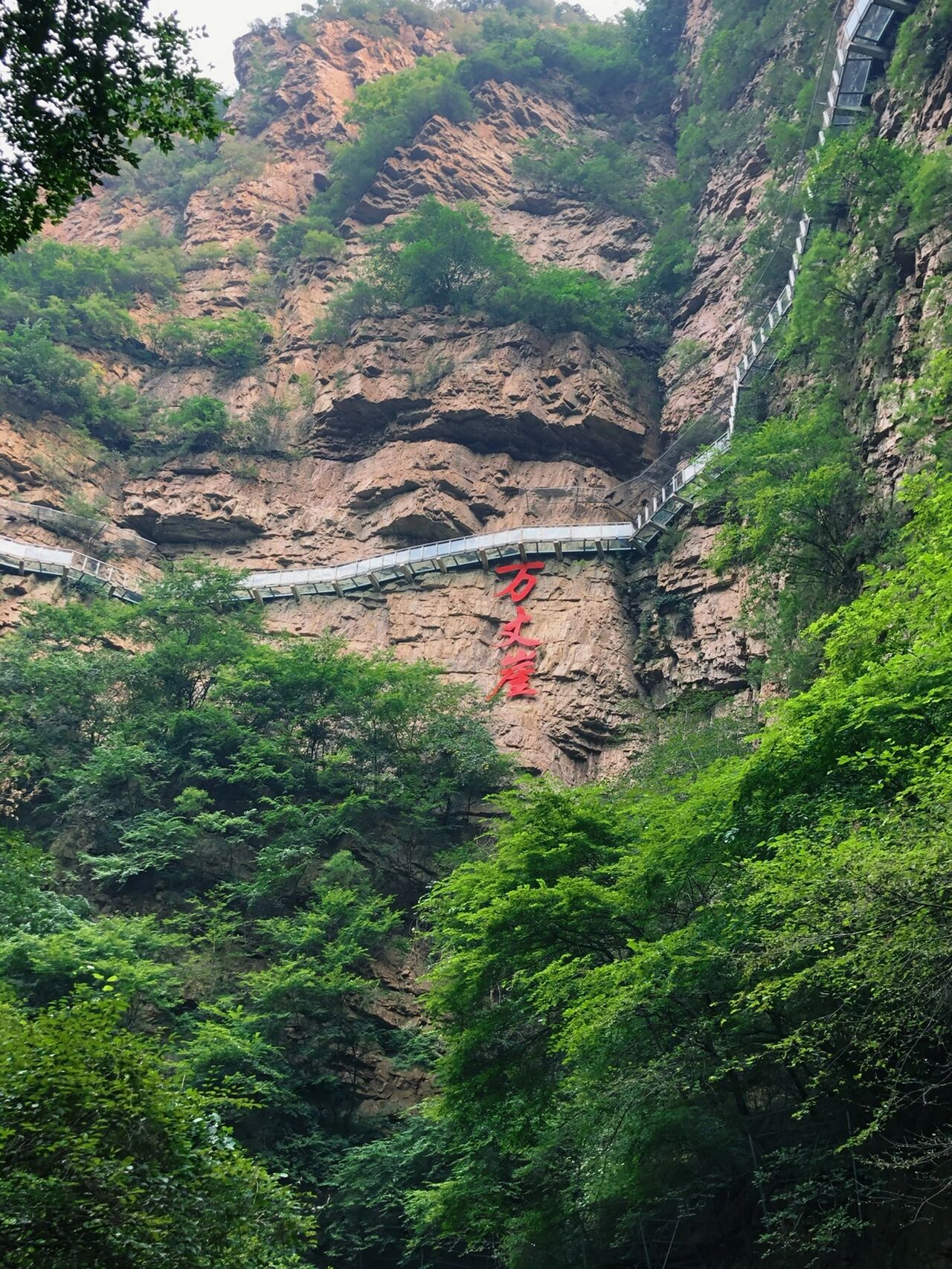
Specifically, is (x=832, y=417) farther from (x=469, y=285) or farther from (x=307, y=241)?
(x=307, y=241)

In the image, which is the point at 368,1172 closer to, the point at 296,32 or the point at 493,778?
the point at 493,778

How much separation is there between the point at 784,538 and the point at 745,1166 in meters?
10.4

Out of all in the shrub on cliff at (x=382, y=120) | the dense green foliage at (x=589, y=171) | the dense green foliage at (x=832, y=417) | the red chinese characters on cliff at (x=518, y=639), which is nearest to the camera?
the dense green foliage at (x=832, y=417)

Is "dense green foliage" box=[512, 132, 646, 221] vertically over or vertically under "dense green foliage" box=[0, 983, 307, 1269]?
over

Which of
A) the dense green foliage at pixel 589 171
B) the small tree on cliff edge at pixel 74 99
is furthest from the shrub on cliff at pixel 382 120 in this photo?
the small tree on cliff edge at pixel 74 99

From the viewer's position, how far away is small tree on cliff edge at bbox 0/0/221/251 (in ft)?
19.9

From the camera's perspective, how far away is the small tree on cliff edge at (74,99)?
607cm

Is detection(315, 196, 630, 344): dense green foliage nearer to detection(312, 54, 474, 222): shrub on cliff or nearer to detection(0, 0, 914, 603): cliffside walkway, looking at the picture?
detection(0, 0, 914, 603): cliffside walkway

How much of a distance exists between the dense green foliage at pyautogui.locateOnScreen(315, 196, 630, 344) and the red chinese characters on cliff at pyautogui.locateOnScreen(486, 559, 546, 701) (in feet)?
30.2

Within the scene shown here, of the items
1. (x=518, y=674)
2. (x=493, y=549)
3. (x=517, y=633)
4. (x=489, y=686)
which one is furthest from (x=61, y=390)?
(x=518, y=674)

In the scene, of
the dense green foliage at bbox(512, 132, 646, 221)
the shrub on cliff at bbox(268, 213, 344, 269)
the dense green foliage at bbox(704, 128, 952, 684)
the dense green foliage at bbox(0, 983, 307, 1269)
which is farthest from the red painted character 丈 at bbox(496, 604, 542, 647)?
the dense green foliage at bbox(512, 132, 646, 221)

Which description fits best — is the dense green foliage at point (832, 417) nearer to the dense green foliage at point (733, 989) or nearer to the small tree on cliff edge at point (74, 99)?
the dense green foliage at point (733, 989)

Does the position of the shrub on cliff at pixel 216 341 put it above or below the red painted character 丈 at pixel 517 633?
above

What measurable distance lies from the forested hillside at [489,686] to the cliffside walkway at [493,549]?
1.90ft
